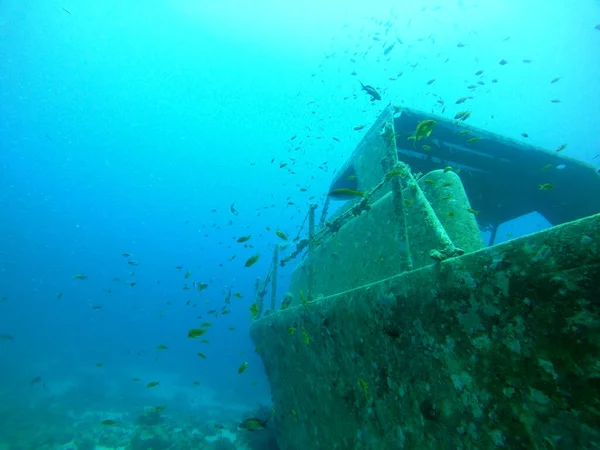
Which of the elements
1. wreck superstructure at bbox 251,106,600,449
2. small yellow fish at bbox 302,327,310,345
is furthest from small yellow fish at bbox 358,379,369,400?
small yellow fish at bbox 302,327,310,345

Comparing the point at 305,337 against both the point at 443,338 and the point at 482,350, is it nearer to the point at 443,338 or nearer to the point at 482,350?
the point at 443,338

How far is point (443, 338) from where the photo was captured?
2078 mm

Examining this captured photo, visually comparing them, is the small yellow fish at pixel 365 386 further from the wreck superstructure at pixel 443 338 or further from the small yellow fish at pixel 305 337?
the small yellow fish at pixel 305 337

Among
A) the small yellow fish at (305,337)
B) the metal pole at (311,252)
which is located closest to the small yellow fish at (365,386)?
the small yellow fish at (305,337)

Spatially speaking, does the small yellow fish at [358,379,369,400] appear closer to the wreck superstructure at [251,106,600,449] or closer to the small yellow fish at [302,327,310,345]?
the wreck superstructure at [251,106,600,449]

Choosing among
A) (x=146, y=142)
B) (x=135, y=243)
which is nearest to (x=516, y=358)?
(x=146, y=142)

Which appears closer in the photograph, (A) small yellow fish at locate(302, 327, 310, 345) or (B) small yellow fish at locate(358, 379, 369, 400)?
(B) small yellow fish at locate(358, 379, 369, 400)

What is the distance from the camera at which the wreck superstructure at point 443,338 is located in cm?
144

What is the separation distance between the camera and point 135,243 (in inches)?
6811

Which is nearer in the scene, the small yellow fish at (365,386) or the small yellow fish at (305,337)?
the small yellow fish at (365,386)

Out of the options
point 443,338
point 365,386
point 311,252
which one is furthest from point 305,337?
point 311,252

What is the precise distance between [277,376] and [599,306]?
5846 millimetres

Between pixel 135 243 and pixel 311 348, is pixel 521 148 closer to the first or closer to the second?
pixel 311 348

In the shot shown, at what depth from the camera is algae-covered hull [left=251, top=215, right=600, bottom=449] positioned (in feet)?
4.61
